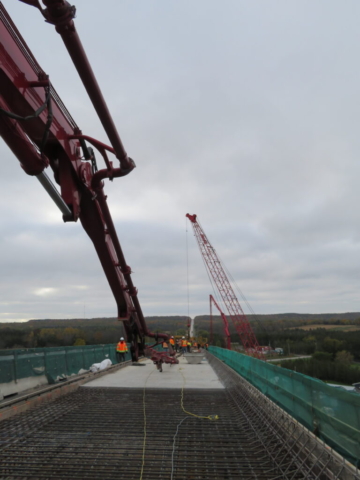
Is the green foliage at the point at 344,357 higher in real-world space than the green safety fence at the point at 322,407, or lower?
lower

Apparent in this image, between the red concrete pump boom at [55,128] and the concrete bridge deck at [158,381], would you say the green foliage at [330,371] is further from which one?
the red concrete pump boom at [55,128]

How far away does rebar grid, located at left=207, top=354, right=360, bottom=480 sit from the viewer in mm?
4789

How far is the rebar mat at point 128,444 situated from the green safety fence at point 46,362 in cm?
206

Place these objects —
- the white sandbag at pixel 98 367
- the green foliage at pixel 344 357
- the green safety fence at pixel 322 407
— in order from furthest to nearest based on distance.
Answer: the green foliage at pixel 344 357 → the white sandbag at pixel 98 367 → the green safety fence at pixel 322 407

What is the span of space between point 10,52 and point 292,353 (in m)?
140

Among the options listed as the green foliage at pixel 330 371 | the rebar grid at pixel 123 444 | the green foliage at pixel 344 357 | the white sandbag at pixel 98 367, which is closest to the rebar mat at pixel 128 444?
the rebar grid at pixel 123 444

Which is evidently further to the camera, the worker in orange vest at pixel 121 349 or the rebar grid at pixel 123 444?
the worker in orange vest at pixel 121 349

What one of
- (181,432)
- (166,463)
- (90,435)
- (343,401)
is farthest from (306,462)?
(90,435)

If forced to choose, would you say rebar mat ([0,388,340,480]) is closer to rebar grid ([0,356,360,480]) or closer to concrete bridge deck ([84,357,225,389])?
rebar grid ([0,356,360,480])

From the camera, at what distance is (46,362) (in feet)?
42.4

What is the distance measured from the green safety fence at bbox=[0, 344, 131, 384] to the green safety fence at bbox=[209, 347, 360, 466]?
7.35 m

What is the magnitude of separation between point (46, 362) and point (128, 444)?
757cm

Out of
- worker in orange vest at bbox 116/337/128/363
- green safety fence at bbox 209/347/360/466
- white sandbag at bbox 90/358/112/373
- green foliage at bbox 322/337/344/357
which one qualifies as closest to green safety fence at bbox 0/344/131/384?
white sandbag at bbox 90/358/112/373

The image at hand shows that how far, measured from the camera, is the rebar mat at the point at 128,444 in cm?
530
